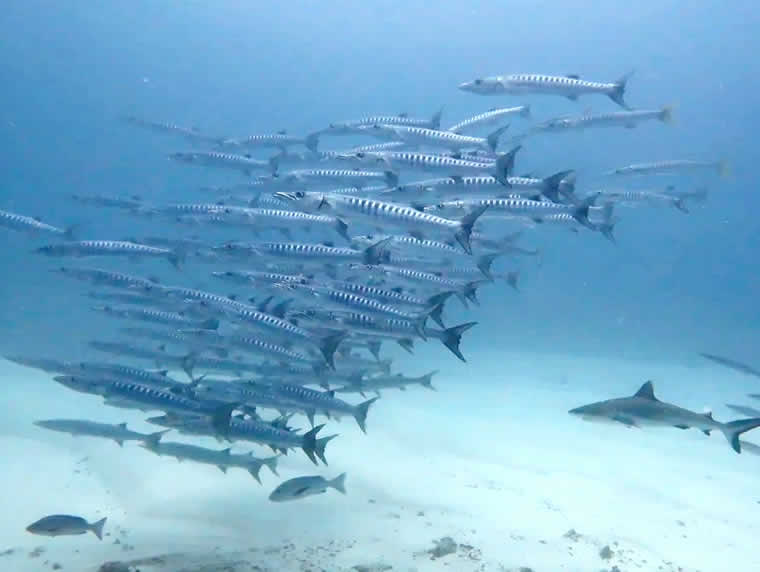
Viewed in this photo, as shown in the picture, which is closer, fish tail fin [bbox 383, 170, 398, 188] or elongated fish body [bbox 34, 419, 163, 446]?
elongated fish body [bbox 34, 419, 163, 446]

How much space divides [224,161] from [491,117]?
18.3 feet

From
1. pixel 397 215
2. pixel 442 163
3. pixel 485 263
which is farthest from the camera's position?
pixel 485 263

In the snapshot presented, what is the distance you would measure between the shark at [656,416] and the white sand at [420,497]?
1554 mm

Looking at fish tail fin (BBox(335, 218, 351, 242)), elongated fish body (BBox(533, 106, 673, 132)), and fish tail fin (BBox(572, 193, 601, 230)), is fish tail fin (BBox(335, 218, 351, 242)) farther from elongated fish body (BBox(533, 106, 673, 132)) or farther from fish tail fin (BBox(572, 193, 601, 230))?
elongated fish body (BBox(533, 106, 673, 132))

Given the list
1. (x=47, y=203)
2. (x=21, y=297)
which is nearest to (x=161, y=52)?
(x=47, y=203)

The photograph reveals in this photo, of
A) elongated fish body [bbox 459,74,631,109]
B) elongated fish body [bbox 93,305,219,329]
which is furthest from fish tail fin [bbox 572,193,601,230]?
elongated fish body [bbox 93,305,219,329]

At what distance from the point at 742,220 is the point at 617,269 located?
616 inches

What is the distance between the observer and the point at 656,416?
20.2ft

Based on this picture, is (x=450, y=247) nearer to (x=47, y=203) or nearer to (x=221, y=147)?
(x=221, y=147)

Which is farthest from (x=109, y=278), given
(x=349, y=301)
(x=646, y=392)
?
(x=646, y=392)

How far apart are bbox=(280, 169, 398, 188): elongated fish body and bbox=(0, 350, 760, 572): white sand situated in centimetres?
431

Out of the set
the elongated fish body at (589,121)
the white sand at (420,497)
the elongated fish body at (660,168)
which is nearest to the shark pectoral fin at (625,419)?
the white sand at (420,497)

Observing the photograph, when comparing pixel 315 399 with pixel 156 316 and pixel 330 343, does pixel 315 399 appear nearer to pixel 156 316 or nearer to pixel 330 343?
pixel 330 343

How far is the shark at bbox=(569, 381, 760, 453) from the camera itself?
19.5 feet
